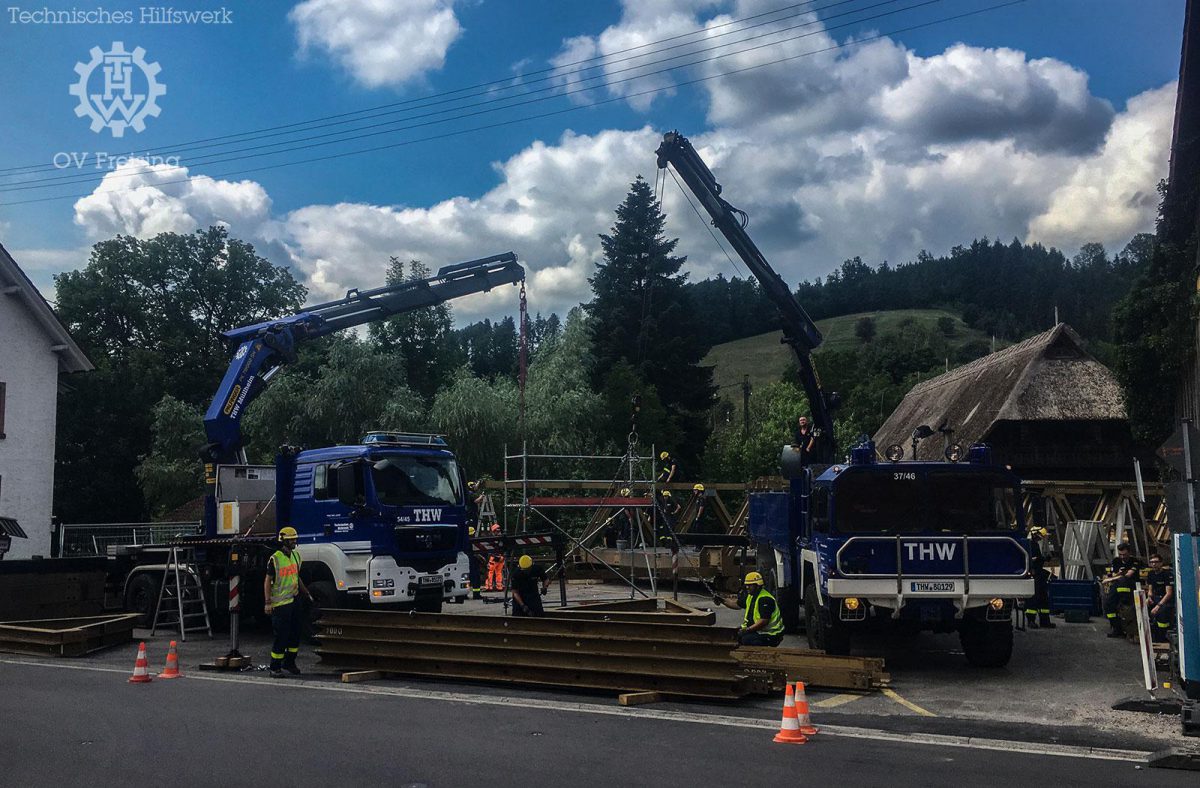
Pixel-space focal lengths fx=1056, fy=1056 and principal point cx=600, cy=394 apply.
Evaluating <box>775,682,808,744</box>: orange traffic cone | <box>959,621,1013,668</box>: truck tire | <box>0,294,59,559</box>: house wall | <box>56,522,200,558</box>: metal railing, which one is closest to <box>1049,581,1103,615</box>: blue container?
<box>959,621,1013,668</box>: truck tire

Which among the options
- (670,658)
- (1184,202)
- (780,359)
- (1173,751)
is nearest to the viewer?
(1173,751)

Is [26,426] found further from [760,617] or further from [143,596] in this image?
[760,617]

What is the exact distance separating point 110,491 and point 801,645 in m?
42.5

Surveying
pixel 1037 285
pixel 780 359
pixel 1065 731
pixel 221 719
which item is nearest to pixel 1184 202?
pixel 1065 731

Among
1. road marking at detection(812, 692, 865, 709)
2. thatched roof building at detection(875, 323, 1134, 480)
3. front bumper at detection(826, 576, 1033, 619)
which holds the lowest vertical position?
road marking at detection(812, 692, 865, 709)

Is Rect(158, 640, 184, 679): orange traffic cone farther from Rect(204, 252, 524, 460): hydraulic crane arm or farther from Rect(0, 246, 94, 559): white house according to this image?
Rect(0, 246, 94, 559): white house

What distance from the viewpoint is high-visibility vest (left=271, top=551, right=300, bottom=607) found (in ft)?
42.5

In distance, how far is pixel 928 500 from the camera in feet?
41.3

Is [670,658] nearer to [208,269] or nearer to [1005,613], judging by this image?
[1005,613]

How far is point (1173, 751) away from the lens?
8.24 m

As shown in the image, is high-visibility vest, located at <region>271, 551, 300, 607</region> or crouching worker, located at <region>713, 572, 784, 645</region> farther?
high-visibility vest, located at <region>271, 551, 300, 607</region>

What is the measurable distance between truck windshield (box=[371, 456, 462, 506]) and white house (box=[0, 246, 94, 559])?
18.2 metres

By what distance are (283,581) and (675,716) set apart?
5543mm

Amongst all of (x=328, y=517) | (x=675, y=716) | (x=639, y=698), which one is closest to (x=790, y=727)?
(x=675, y=716)
